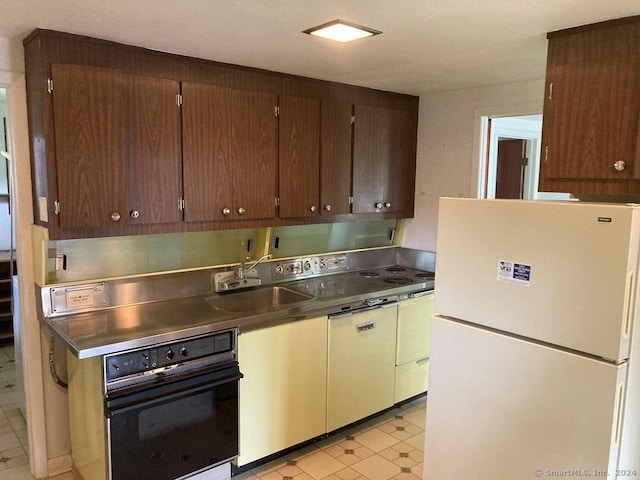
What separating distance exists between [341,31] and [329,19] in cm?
16

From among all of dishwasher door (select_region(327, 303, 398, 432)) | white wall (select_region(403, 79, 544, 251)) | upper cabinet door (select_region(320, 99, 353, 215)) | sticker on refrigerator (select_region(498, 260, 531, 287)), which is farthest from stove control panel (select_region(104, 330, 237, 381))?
white wall (select_region(403, 79, 544, 251))

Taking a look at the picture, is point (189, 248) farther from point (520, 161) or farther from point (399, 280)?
point (520, 161)

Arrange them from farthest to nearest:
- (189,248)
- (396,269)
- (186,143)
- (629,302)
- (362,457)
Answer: (396,269) → (189,248) → (362,457) → (186,143) → (629,302)

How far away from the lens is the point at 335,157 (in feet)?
10.7

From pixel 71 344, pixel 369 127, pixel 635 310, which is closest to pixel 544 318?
pixel 635 310

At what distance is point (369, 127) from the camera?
344cm

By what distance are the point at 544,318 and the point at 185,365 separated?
1.54 meters

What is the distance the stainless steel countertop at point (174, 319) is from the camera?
212 cm

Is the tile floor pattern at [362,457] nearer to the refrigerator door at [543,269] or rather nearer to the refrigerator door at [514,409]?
the refrigerator door at [514,409]

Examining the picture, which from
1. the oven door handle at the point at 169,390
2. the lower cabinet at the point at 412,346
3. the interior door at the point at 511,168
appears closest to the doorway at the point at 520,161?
the interior door at the point at 511,168

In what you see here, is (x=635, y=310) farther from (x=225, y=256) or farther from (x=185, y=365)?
(x=225, y=256)

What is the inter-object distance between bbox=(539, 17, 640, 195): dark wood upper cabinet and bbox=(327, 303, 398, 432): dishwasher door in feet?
4.38

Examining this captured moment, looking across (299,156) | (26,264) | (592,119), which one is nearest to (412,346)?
(299,156)

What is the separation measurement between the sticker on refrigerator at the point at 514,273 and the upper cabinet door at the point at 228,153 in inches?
59.7
